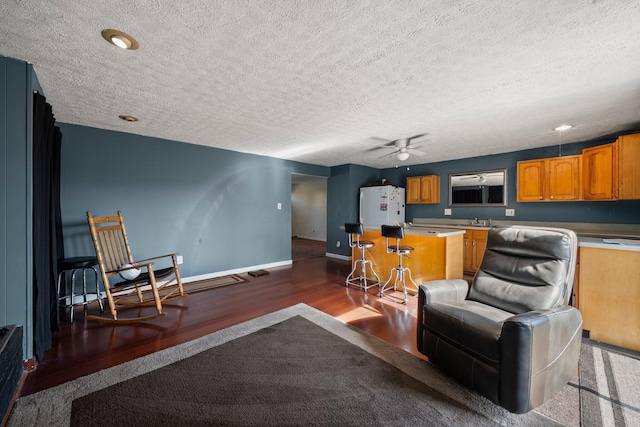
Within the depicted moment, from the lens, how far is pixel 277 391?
173cm

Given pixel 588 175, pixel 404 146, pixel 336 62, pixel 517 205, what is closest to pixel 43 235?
pixel 336 62

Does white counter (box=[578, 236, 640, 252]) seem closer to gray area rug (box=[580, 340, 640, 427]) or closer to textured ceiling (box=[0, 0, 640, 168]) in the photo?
gray area rug (box=[580, 340, 640, 427])

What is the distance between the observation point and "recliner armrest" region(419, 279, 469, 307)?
2.05 meters

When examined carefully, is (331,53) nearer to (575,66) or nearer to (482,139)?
(575,66)

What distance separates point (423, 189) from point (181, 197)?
16.6ft

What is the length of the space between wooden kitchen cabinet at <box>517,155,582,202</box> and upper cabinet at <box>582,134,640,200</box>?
20cm

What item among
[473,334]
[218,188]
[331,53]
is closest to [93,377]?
[473,334]

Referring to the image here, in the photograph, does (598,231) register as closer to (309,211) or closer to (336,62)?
(336,62)

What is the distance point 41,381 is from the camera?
1.83 m

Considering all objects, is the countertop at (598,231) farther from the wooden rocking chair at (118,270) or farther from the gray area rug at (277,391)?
the wooden rocking chair at (118,270)

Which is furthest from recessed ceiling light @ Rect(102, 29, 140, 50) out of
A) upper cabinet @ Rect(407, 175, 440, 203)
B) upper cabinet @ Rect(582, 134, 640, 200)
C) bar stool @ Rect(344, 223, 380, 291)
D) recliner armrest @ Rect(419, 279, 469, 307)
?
upper cabinet @ Rect(407, 175, 440, 203)

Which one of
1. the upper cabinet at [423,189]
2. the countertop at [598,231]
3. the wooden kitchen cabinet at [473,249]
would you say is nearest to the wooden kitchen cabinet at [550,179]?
the countertop at [598,231]

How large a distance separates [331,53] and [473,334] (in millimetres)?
2110

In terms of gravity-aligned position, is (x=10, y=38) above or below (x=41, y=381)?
above
